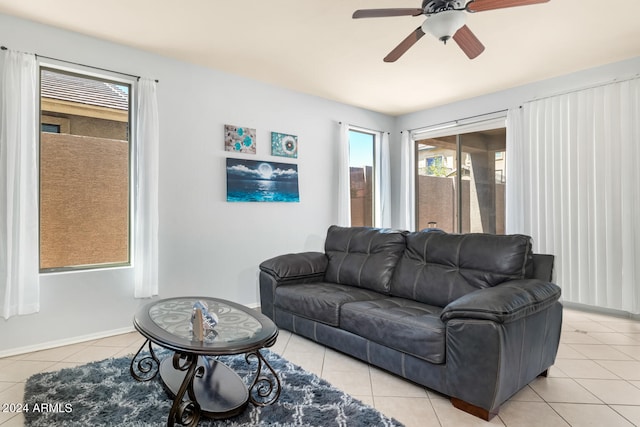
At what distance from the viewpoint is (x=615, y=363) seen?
8.52ft

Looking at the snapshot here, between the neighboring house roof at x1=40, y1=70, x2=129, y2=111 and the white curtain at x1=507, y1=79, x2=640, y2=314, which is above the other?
the neighboring house roof at x1=40, y1=70, x2=129, y2=111

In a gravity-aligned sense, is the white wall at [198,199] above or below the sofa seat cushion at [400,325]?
above

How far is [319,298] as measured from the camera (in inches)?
110

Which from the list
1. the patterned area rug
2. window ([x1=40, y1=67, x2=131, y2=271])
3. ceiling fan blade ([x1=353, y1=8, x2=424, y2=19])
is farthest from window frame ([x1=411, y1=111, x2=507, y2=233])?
window ([x1=40, y1=67, x2=131, y2=271])

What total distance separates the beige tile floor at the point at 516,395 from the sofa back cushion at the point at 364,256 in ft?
2.16

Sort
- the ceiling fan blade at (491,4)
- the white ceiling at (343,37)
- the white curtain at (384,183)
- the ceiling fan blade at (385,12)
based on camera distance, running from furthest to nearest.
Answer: the white curtain at (384,183) < the white ceiling at (343,37) < the ceiling fan blade at (385,12) < the ceiling fan blade at (491,4)

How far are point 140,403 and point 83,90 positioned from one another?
268 centimetres

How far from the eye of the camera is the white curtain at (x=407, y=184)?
5.64 metres

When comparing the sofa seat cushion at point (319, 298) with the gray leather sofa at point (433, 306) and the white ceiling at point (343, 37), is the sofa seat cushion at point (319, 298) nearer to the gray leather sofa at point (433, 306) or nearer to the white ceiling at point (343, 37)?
the gray leather sofa at point (433, 306)

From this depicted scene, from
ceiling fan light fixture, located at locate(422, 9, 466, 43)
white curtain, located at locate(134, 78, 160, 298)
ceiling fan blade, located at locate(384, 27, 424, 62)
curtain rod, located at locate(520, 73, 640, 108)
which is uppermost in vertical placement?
curtain rod, located at locate(520, 73, 640, 108)

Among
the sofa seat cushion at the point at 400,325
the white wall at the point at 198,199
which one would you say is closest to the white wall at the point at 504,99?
the white wall at the point at 198,199

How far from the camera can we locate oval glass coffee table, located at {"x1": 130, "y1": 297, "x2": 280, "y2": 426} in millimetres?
1685

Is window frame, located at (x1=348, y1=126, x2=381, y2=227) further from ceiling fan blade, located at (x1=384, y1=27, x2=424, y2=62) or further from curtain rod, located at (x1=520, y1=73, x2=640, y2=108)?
ceiling fan blade, located at (x1=384, y1=27, x2=424, y2=62)

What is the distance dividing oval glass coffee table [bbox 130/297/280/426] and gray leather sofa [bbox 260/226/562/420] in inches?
27.5
